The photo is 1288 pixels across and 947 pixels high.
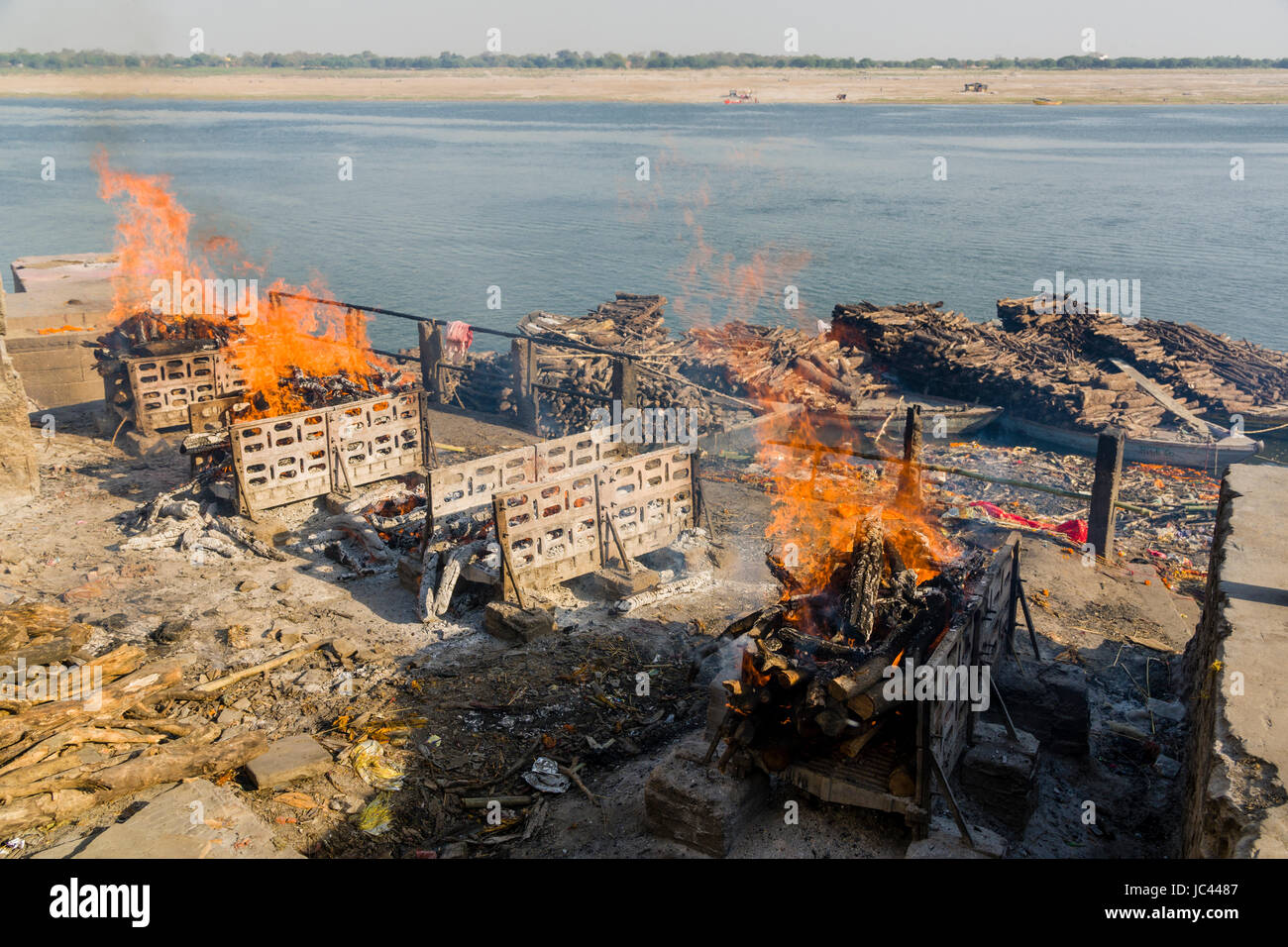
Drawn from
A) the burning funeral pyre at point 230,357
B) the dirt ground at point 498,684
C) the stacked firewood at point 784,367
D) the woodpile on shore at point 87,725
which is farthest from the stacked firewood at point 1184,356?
the woodpile on shore at point 87,725

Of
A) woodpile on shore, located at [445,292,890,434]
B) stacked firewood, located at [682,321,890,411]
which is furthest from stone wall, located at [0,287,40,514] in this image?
stacked firewood, located at [682,321,890,411]

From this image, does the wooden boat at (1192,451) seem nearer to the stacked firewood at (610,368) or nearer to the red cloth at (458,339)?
the stacked firewood at (610,368)

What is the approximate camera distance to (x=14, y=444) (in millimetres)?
14664

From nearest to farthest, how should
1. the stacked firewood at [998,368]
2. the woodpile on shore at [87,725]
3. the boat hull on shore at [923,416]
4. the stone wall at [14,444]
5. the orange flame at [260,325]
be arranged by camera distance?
the woodpile on shore at [87,725], the stone wall at [14,444], the orange flame at [260,325], the boat hull on shore at [923,416], the stacked firewood at [998,368]

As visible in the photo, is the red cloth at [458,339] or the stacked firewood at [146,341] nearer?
the stacked firewood at [146,341]

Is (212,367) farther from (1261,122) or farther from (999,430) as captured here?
(1261,122)

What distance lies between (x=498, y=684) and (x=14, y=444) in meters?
9.94

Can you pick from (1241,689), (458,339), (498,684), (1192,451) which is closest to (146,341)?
(458,339)

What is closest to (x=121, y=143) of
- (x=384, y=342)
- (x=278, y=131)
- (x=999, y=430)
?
(x=278, y=131)

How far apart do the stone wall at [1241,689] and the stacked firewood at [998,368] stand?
509 inches

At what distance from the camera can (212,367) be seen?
18.0m

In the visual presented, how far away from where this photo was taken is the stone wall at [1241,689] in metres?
5.97

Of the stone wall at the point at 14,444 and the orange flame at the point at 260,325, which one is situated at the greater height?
the orange flame at the point at 260,325
